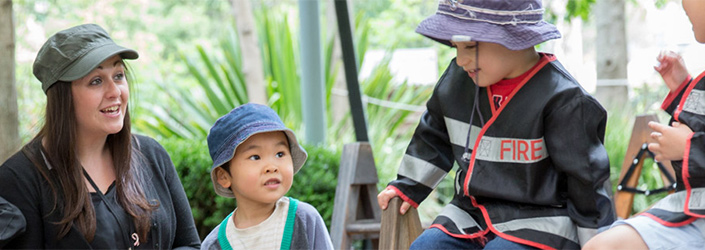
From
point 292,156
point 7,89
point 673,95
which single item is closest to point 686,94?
point 673,95

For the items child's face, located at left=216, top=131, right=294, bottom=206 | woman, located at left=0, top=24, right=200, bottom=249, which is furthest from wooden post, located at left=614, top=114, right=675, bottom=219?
woman, located at left=0, top=24, right=200, bottom=249

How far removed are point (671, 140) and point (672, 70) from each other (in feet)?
0.96

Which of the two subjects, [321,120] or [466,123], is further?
[321,120]

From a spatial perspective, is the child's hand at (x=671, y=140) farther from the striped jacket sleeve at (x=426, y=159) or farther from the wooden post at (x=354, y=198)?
the wooden post at (x=354, y=198)

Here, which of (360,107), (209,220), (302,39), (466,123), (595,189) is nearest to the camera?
(595,189)

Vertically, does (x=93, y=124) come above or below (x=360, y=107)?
above

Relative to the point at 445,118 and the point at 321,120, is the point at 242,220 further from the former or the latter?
the point at 321,120

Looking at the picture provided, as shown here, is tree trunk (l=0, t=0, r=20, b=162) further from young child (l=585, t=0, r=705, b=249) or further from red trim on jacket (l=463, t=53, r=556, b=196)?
young child (l=585, t=0, r=705, b=249)

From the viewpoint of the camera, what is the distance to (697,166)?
6.38ft

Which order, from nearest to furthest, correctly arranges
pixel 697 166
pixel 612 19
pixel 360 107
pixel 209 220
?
pixel 697 166
pixel 360 107
pixel 209 220
pixel 612 19

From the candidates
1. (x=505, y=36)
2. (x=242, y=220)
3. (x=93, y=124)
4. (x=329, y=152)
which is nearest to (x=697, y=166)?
(x=505, y=36)

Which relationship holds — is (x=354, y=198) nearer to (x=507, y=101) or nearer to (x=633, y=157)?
(x=507, y=101)

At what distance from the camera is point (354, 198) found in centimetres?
328

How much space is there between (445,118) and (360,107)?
151 centimetres
